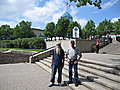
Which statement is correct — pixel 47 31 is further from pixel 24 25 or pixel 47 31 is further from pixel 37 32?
pixel 37 32

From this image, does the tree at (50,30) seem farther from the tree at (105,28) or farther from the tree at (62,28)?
the tree at (105,28)

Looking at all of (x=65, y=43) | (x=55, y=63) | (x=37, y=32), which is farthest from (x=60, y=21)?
(x=55, y=63)

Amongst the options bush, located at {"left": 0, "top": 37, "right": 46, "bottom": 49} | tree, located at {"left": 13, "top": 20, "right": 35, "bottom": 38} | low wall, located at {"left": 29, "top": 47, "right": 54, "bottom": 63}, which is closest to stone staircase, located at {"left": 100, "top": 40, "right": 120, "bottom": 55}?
low wall, located at {"left": 29, "top": 47, "right": 54, "bottom": 63}

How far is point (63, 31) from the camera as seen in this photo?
157 feet

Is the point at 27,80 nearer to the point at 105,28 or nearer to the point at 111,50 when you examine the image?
the point at 111,50

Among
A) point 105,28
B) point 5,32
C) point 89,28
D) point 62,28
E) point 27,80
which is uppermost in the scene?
point 105,28

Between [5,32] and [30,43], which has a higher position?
[5,32]

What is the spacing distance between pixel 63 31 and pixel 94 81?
43720mm

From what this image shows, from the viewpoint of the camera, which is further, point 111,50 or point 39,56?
point 111,50

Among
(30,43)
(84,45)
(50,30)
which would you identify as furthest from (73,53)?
(50,30)

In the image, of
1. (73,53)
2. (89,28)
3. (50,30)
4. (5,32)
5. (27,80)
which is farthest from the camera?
(5,32)

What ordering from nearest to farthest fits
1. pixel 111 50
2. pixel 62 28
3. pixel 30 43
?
1. pixel 111 50
2. pixel 30 43
3. pixel 62 28

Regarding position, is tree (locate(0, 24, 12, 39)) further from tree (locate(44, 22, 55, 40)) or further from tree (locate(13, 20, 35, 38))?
tree (locate(44, 22, 55, 40))

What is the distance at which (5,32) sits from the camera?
234 ft
